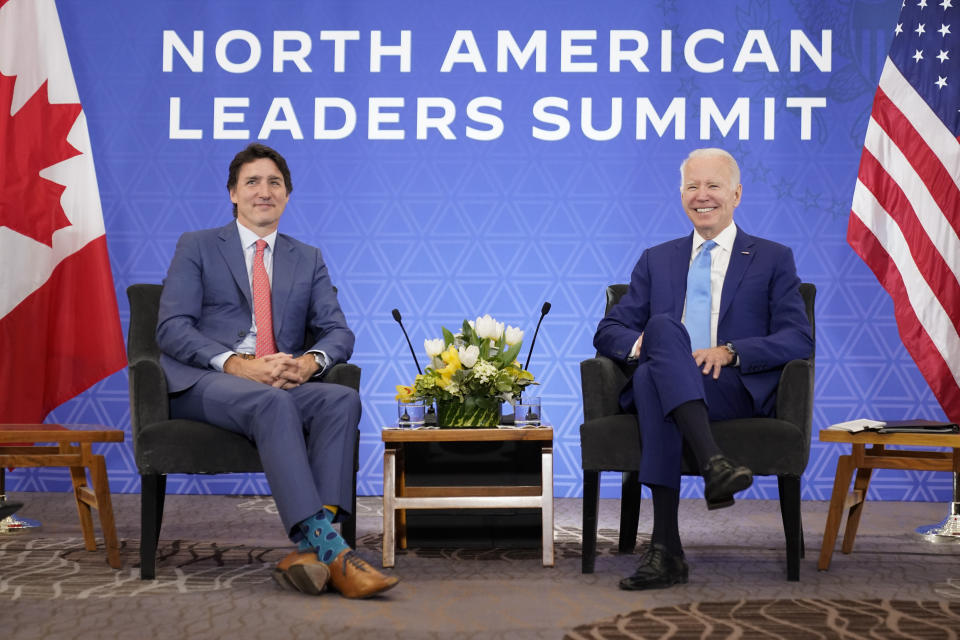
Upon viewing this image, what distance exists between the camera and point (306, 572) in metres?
2.31

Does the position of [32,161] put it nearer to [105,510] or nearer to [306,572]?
[105,510]

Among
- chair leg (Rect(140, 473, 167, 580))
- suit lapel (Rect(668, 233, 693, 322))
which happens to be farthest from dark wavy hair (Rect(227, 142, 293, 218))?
suit lapel (Rect(668, 233, 693, 322))

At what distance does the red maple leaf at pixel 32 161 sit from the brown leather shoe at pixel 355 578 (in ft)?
9.67

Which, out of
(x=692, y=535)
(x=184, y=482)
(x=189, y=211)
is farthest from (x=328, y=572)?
(x=189, y=211)

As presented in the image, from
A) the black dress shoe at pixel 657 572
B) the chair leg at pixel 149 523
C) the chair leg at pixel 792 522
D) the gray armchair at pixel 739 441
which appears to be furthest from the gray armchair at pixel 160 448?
the chair leg at pixel 792 522

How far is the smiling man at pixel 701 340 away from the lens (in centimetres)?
247

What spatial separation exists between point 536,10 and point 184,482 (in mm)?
2908

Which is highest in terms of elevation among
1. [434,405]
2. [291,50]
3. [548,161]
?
[291,50]

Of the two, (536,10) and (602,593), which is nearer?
(602,593)

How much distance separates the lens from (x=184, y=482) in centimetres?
462

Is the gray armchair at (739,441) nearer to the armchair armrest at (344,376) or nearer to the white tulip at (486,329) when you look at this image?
the white tulip at (486,329)

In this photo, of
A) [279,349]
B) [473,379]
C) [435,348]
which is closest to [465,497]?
[473,379]

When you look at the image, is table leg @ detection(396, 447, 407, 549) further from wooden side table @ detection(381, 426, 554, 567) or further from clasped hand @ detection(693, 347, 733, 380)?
clasped hand @ detection(693, 347, 733, 380)

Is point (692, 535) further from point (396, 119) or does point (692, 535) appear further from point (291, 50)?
point (291, 50)
